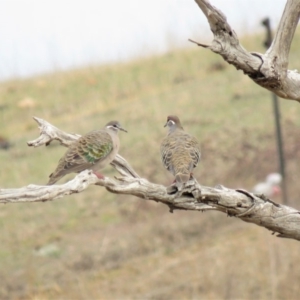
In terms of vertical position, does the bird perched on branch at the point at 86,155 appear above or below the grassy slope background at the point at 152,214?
below

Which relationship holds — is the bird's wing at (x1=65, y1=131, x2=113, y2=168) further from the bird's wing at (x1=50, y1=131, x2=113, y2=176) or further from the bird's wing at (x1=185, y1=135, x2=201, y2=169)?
the bird's wing at (x1=185, y1=135, x2=201, y2=169)

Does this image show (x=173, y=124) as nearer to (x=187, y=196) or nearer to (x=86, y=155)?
(x=86, y=155)

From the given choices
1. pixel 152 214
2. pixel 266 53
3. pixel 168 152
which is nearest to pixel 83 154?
pixel 168 152

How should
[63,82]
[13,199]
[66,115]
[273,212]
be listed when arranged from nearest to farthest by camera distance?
[13,199], [273,212], [66,115], [63,82]

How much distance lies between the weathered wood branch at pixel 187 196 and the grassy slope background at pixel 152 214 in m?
4.93

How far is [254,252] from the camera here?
10.8 metres

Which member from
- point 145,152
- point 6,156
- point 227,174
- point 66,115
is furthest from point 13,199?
point 66,115

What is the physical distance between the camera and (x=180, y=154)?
5508 millimetres

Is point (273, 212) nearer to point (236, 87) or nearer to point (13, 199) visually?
point (13, 199)

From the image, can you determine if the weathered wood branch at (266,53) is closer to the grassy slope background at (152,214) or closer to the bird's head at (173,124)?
the bird's head at (173,124)

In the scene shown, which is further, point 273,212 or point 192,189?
point 273,212

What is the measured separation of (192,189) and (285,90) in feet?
2.53

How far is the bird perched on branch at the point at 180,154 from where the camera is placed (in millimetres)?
5156

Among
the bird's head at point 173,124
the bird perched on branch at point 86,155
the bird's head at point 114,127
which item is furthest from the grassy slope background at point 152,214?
the bird perched on branch at point 86,155
